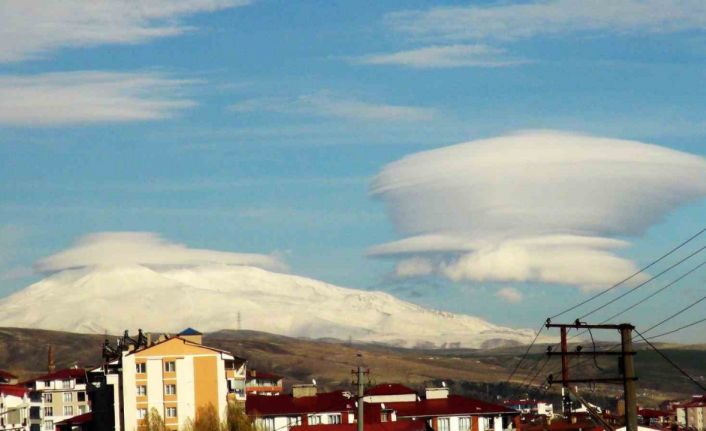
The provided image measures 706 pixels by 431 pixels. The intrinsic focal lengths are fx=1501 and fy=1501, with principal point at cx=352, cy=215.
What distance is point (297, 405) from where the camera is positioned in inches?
5615

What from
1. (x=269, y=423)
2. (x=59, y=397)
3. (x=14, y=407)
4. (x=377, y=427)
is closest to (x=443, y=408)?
(x=269, y=423)

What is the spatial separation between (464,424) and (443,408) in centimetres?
318

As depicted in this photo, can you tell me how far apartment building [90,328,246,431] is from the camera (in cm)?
13775

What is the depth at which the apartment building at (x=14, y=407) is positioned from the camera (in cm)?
14525

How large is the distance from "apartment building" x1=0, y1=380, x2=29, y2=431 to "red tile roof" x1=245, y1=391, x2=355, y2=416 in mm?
22775

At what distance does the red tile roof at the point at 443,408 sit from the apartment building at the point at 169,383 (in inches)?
660

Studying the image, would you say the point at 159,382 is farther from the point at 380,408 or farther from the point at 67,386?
the point at 67,386

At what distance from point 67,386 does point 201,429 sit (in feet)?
240

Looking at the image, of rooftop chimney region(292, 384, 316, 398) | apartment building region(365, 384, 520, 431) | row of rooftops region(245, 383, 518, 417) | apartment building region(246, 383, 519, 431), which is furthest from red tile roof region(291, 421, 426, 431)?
rooftop chimney region(292, 384, 316, 398)

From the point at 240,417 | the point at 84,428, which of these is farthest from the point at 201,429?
the point at 84,428

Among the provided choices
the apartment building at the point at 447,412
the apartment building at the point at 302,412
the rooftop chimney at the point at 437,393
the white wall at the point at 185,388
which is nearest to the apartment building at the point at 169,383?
the white wall at the point at 185,388

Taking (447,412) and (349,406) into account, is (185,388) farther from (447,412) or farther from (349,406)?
(447,412)

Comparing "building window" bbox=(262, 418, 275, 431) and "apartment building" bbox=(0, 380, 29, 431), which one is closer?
"building window" bbox=(262, 418, 275, 431)

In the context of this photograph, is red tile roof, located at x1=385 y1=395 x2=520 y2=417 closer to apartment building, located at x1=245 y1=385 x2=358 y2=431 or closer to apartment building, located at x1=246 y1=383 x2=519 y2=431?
apartment building, located at x1=246 y1=383 x2=519 y2=431
